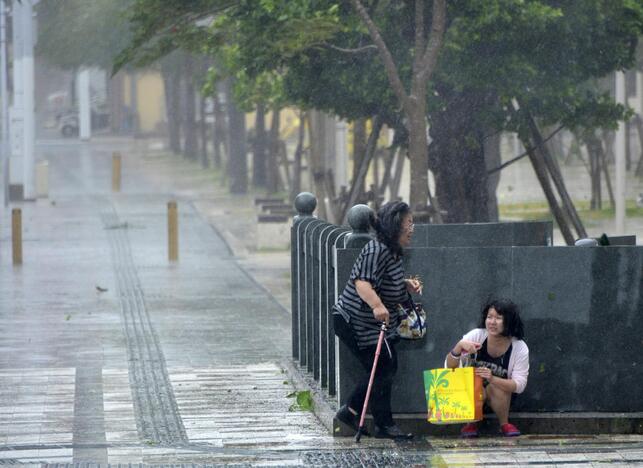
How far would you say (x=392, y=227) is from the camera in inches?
357

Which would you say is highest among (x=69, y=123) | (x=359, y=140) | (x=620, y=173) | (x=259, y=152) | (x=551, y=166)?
(x=69, y=123)

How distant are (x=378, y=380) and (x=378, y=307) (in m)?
0.55

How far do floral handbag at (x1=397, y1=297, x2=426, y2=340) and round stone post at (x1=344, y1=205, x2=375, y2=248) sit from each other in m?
0.61

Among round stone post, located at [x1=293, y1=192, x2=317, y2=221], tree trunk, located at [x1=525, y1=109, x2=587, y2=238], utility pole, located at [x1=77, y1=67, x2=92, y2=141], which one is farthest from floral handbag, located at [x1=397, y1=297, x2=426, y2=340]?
utility pole, located at [x1=77, y1=67, x2=92, y2=141]

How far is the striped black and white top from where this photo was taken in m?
9.05

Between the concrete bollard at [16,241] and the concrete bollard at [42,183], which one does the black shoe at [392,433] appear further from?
the concrete bollard at [42,183]

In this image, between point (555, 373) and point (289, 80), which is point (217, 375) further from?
point (289, 80)

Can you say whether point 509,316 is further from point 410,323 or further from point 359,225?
point 359,225

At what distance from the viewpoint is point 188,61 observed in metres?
41.3

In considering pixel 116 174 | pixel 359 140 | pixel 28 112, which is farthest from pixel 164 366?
pixel 116 174

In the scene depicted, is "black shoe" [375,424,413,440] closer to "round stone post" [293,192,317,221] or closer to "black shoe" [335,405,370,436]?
"black shoe" [335,405,370,436]

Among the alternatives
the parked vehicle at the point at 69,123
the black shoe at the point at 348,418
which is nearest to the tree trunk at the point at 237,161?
the black shoe at the point at 348,418

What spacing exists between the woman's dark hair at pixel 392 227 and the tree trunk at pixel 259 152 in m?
29.7

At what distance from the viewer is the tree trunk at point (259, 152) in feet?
129
